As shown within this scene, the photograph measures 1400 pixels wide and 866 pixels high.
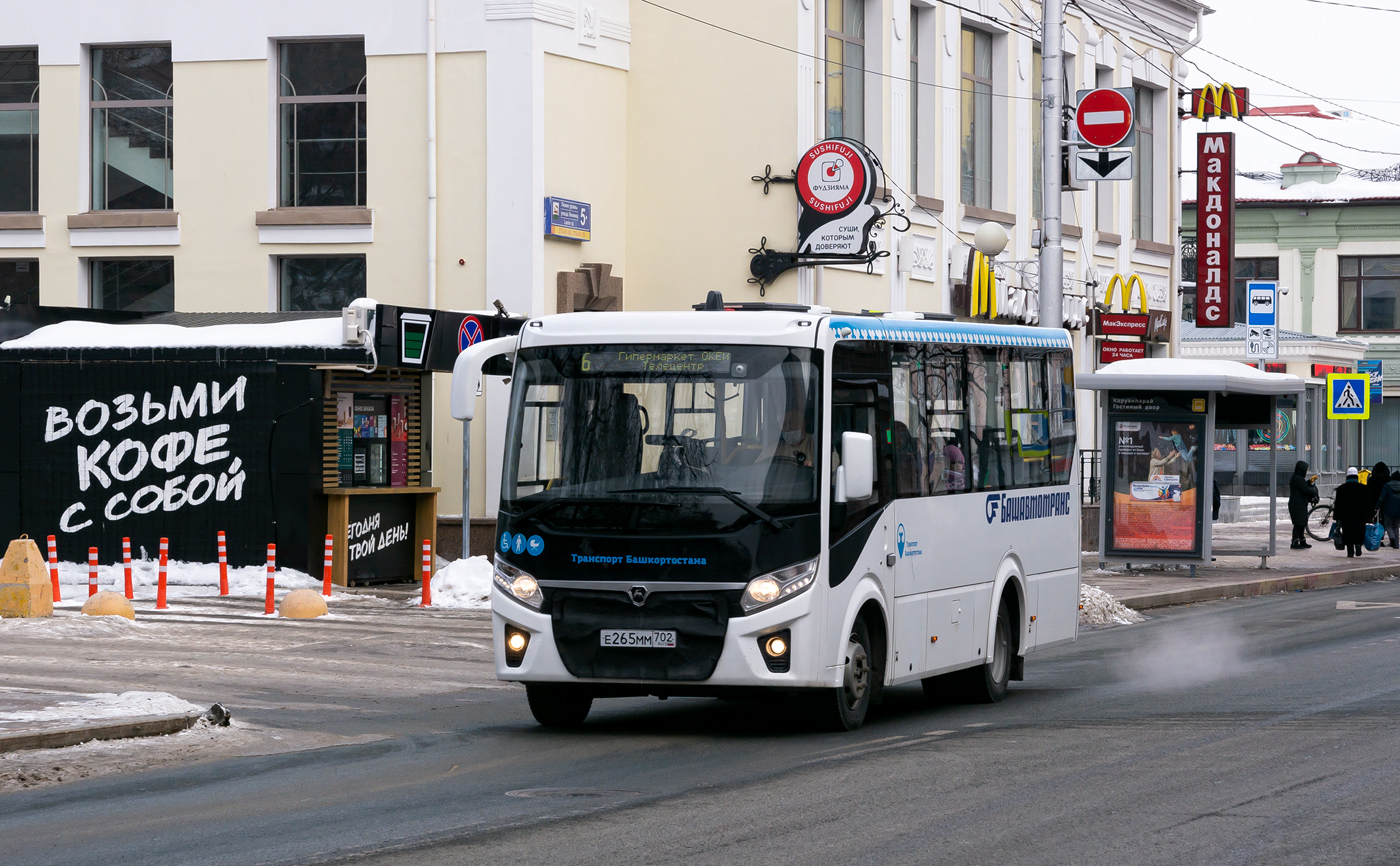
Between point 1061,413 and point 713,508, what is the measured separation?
16.1 feet

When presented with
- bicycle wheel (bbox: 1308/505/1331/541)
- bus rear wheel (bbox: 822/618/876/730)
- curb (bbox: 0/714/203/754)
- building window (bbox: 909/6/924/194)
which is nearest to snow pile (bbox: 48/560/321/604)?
curb (bbox: 0/714/203/754)

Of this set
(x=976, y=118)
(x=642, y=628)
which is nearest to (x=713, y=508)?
(x=642, y=628)

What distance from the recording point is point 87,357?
23.1 meters

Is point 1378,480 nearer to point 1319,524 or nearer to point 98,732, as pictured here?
point 1319,524

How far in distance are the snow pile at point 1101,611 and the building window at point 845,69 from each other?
A: 32.0ft

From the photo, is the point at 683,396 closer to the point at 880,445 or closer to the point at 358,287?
the point at 880,445

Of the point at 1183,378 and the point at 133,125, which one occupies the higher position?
the point at 133,125

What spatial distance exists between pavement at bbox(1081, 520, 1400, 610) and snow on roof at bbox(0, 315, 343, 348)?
34.9ft

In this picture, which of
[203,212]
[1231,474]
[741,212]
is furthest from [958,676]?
[1231,474]

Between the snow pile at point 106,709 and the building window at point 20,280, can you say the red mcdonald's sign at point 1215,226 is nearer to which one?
the building window at point 20,280

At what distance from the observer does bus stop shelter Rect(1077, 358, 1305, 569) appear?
2755cm

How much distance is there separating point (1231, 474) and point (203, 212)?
33.7m

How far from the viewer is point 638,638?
11.4m

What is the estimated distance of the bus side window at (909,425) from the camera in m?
12.4
